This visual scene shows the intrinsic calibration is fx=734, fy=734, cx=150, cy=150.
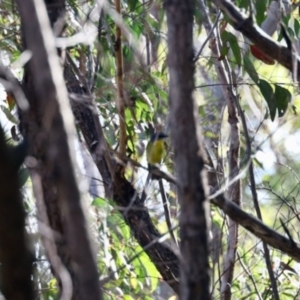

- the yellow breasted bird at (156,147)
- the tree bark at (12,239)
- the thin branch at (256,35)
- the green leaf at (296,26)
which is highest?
the green leaf at (296,26)

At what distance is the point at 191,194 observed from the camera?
4.17ft

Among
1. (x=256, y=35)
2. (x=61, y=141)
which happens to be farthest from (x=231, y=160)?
(x=61, y=141)

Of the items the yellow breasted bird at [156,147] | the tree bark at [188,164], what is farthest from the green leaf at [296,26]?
the tree bark at [188,164]

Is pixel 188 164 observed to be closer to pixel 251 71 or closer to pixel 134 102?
pixel 251 71

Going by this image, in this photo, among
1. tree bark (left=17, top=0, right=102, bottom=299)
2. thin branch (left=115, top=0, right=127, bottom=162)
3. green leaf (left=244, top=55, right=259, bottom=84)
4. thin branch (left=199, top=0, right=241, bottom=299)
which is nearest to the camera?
tree bark (left=17, top=0, right=102, bottom=299)

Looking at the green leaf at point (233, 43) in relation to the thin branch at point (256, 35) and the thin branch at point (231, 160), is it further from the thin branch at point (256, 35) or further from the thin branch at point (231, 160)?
the thin branch at point (256, 35)

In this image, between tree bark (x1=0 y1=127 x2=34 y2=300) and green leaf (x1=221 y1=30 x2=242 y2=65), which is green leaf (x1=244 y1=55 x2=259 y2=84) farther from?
tree bark (x1=0 y1=127 x2=34 y2=300)

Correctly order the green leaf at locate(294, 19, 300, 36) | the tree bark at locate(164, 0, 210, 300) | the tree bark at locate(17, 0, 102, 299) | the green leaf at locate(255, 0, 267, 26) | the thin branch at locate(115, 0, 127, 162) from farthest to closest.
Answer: the green leaf at locate(294, 19, 300, 36) < the green leaf at locate(255, 0, 267, 26) < the thin branch at locate(115, 0, 127, 162) < the tree bark at locate(164, 0, 210, 300) < the tree bark at locate(17, 0, 102, 299)

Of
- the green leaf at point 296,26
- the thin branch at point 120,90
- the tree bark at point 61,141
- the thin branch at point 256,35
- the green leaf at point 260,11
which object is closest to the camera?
the tree bark at point 61,141

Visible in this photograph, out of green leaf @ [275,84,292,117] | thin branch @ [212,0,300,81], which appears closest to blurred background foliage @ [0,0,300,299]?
green leaf @ [275,84,292,117]

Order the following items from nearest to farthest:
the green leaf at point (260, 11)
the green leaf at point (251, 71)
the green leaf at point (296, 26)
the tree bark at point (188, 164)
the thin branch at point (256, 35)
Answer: the tree bark at point (188, 164) → the thin branch at point (256, 35) → the green leaf at point (251, 71) → the green leaf at point (260, 11) → the green leaf at point (296, 26)

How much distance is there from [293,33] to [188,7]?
63.8 inches

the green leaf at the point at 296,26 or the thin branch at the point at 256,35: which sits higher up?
the green leaf at the point at 296,26

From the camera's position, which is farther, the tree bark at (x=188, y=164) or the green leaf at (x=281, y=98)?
the green leaf at (x=281, y=98)
